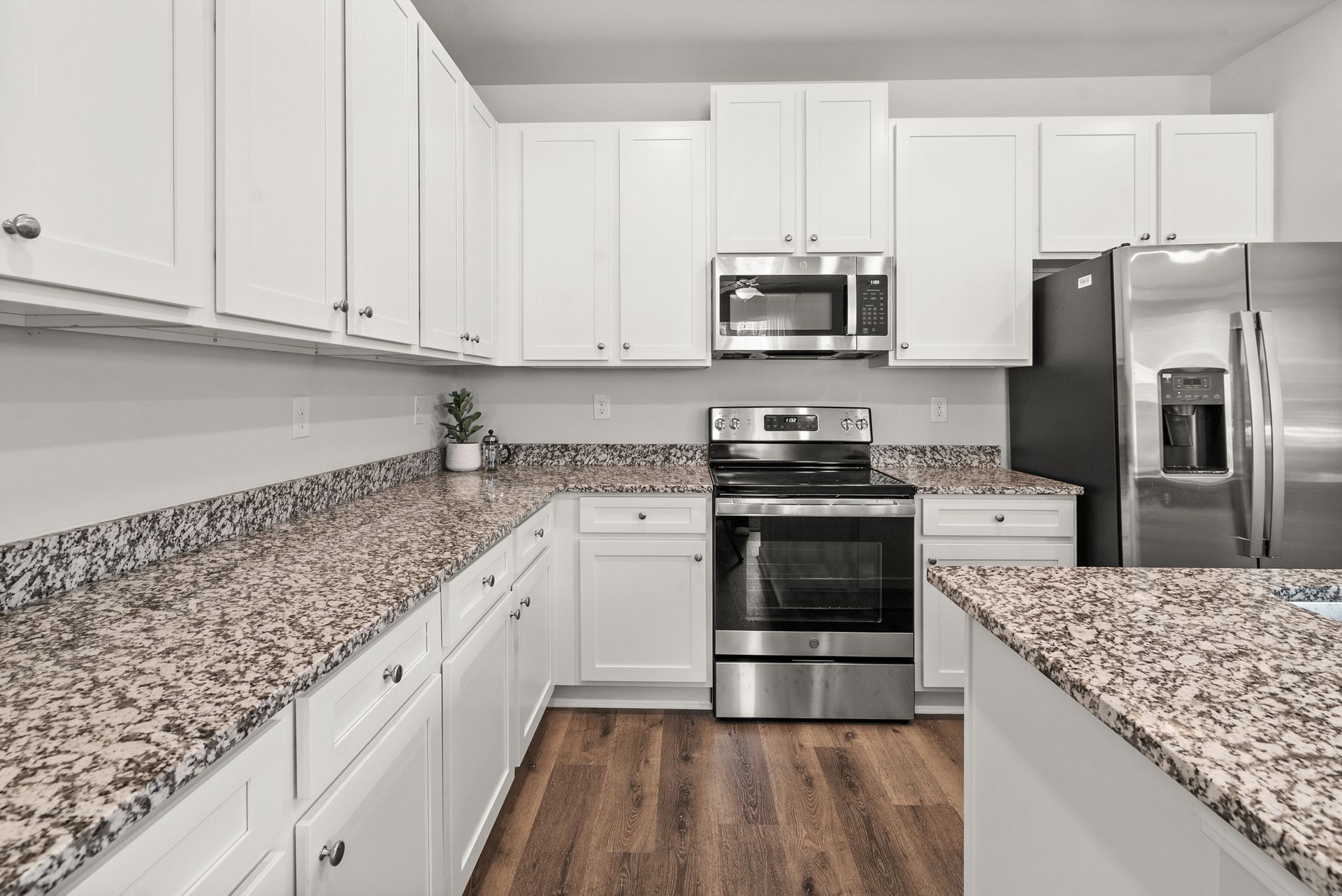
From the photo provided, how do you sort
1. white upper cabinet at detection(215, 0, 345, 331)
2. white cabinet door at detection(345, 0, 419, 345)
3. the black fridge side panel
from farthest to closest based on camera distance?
the black fridge side panel, white cabinet door at detection(345, 0, 419, 345), white upper cabinet at detection(215, 0, 345, 331)

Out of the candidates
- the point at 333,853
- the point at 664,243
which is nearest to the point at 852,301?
the point at 664,243

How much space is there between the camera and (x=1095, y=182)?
8.58 ft

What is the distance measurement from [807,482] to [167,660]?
6.71 ft

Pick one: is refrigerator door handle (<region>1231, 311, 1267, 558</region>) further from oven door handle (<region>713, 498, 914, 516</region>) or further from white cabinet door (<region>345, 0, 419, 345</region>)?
white cabinet door (<region>345, 0, 419, 345</region>)

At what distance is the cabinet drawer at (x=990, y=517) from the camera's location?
94.4 inches

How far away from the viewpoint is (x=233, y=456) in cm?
154

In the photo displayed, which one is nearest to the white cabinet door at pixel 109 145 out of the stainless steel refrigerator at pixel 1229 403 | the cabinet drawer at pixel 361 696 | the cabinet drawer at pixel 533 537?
the cabinet drawer at pixel 361 696

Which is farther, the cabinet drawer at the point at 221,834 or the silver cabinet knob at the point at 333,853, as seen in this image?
the silver cabinet knob at the point at 333,853

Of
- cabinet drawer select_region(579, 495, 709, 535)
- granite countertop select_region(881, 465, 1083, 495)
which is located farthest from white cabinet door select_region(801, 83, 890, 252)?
cabinet drawer select_region(579, 495, 709, 535)

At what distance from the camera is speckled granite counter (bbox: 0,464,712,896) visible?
1.73ft

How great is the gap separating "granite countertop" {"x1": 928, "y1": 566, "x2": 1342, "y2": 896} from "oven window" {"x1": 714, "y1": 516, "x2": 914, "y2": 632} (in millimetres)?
1223

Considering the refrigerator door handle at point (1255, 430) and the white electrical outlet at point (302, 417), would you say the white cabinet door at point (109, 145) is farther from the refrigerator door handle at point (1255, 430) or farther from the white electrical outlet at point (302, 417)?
the refrigerator door handle at point (1255, 430)

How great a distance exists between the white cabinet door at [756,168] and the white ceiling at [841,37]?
0.82 feet

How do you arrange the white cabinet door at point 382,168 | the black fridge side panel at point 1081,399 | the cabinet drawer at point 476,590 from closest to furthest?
the cabinet drawer at point 476,590
the white cabinet door at point 382,168
the black fridge side panel at point 1081,399
